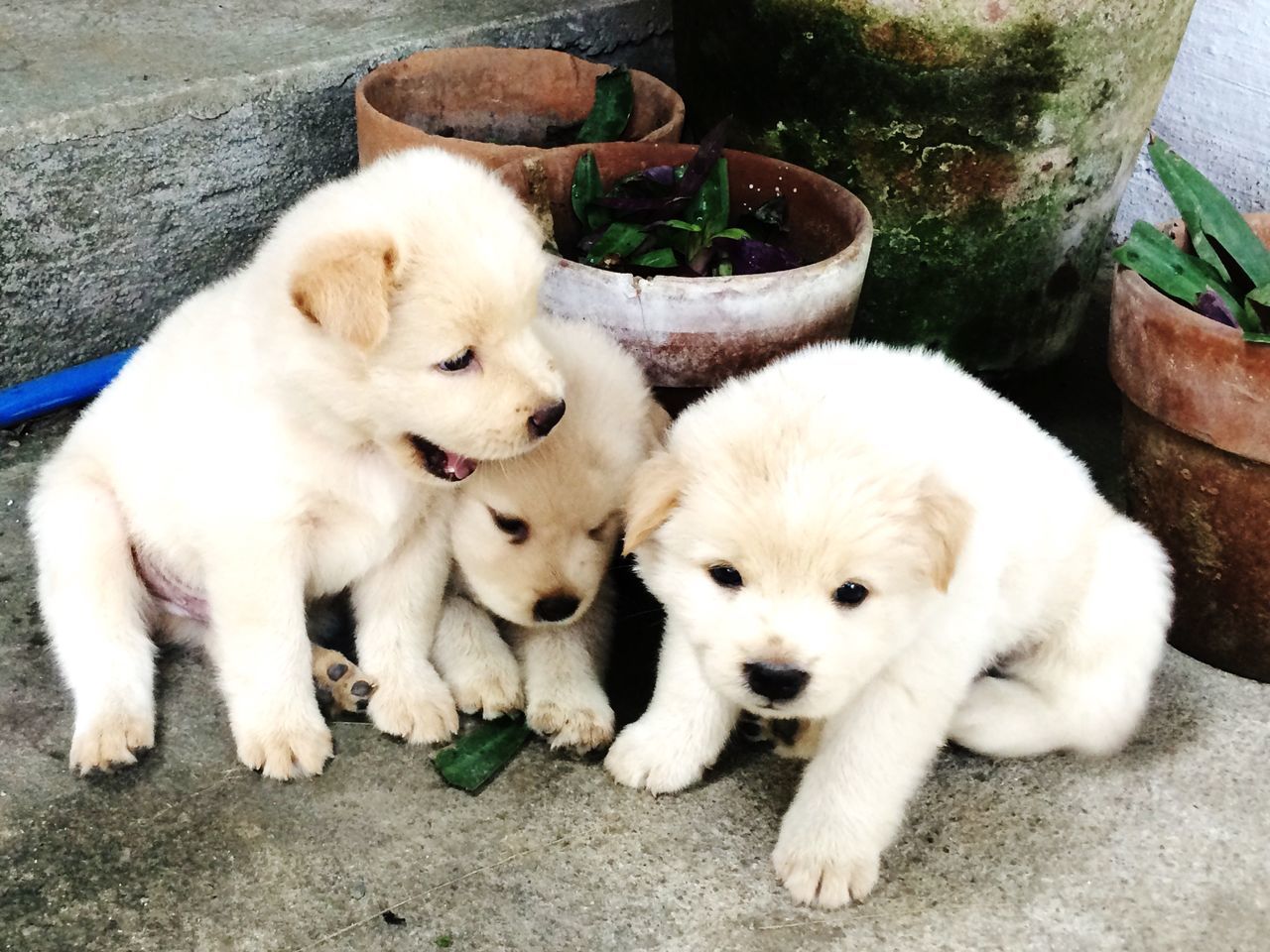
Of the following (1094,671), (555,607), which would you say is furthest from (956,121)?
(555,607)

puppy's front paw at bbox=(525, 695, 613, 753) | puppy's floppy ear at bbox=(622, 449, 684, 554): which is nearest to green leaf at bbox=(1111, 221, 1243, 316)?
puppy's floppy ear at bbox=(622, 449, 684, 554)

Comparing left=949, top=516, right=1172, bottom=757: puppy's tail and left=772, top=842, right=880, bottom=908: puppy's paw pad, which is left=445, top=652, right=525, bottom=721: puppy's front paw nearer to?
left=772, top=842, right=880, bottom=908: puppy's paw pad

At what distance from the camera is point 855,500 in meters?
2.10

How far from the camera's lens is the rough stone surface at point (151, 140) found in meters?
3.62

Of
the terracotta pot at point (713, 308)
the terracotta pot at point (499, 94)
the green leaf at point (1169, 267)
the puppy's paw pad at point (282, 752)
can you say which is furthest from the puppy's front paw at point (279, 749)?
the green leaf at point (1169, 267)

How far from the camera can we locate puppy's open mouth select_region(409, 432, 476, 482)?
2.54m

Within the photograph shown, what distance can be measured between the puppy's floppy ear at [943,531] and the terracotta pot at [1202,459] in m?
1.02

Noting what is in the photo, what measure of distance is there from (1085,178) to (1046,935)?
7.76 feet

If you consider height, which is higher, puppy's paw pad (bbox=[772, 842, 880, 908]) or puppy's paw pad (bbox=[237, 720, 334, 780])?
puppy's paw pad (bbox=[772, 842, 880, 908])

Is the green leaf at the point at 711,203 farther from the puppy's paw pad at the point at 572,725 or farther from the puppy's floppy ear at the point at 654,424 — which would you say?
the puppy's paw pad at the point at 572,725

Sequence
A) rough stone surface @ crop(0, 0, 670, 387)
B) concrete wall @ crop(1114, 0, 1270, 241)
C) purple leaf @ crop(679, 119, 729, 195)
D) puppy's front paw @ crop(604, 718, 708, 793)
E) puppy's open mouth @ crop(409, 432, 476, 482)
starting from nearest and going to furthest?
puppy's open mouth @ crop(409, 432, 476, 482) → puppy's front paw @ crop(604, 718, 708, 793) → purple leaf @ crop(679, 119, 729, 195) → rough stone surface @ crop(0, 0, 670, 387) → concrete wall @ crop(1114, 0, 1270, 241)

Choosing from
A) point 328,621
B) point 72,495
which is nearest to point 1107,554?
point 328,621

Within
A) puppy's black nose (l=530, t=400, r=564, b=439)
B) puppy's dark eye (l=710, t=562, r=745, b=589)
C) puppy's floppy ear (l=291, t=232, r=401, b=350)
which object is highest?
puppy's floppy ear (l=291, t=232, r=401, b=350)

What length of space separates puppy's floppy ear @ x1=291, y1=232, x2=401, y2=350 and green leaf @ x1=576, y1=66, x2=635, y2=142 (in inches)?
68.5
